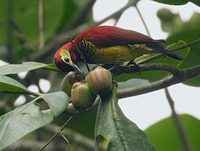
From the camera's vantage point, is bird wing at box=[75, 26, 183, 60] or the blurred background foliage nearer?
bird wing at box=[75, 26, 183, 60]

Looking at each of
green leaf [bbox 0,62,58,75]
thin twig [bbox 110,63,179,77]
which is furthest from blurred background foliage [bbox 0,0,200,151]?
green leaf [bbox 0,62,58,75]

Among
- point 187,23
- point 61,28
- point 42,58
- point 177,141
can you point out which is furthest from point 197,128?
point 61,28

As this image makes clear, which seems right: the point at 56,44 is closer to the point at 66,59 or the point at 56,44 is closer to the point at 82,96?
the point at 66,59

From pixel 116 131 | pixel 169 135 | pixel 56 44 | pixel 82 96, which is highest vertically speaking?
pixel 56 44

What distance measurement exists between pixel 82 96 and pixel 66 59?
520 millimetres

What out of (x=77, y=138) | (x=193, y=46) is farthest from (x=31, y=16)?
(x=193, y=46)

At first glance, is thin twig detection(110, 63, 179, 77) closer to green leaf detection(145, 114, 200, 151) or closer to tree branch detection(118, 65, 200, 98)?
tree branch detection(118, 65, 200, 98)

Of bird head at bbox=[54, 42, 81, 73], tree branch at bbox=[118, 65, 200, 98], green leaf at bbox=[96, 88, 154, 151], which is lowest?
green leaf at bbox=[96, 88, 154, 151]

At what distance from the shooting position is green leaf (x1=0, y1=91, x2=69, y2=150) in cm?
154

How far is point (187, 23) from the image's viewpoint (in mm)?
2979

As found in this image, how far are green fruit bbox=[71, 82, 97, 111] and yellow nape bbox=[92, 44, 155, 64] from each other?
1.47 feet

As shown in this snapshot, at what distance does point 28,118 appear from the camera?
1.64 meters

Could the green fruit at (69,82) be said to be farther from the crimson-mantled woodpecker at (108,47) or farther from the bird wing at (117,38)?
the bird wing at (117,38)

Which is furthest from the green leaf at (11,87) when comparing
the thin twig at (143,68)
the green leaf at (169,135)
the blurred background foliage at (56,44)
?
the green leaf at (169,135)
